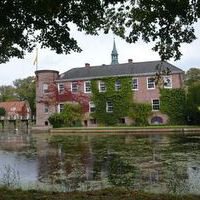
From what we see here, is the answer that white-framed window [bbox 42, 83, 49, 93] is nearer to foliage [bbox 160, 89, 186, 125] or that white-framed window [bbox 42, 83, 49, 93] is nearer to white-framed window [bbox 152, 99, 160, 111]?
white-framed window [bbox 152, 99, 160, 111]

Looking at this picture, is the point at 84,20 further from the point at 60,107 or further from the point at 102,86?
the point at 60,107

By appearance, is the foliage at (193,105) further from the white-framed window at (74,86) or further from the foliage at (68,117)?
the white-framed window at (74,86)

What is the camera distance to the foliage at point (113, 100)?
52.2 m

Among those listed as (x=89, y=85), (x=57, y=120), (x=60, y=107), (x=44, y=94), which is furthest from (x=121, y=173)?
(x=44, y=94)

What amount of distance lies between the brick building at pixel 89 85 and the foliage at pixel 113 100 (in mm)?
571

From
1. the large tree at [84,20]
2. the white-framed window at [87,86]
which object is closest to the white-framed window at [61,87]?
the white-framed window at [87,86]

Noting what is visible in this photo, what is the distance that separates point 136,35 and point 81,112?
148 feet

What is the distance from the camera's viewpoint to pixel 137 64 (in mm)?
55000

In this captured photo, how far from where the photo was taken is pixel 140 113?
50688 mm

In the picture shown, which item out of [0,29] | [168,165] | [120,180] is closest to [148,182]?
[120,180]

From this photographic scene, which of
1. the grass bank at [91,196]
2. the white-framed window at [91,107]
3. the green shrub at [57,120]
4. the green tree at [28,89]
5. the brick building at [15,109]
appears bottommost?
the grass bank at [91,196]

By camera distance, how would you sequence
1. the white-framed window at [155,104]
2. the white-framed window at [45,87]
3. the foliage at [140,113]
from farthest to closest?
1. the white-framed window at [45,87]
2. the white-framed window at [155,104]
3. the foliage at [140,113]

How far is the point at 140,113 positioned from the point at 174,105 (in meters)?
4.19

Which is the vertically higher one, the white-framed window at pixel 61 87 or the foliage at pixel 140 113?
the white-framed window at pixel 61 87
